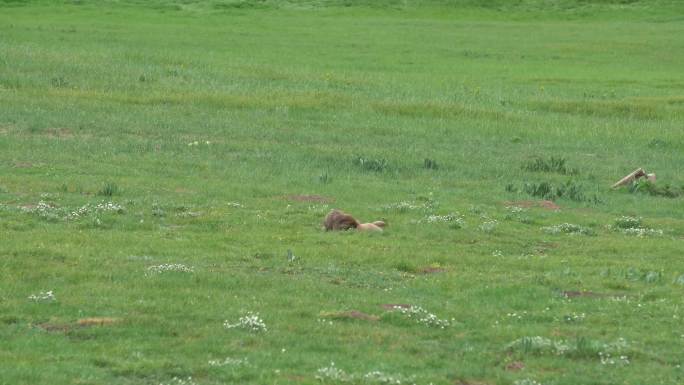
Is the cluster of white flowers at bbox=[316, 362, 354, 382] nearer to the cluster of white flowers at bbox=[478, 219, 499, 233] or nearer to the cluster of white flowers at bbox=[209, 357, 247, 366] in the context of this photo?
the cluster of white flowers at bbox=[209, 357, 247, 366]

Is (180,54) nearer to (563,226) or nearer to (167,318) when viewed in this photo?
(563,226)

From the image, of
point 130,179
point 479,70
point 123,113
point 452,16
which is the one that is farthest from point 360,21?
point 130,179

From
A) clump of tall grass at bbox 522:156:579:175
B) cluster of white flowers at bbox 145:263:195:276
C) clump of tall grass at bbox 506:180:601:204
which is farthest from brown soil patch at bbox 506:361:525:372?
clump of tall grass at bbox 522:156:579:175

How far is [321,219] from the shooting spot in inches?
688

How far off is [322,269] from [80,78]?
866 inches

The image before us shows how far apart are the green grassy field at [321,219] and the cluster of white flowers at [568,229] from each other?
0.05 meters

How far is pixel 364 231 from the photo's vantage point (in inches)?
643

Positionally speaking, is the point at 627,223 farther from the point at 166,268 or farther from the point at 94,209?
the point at 94,209

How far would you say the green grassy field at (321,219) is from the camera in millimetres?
10180

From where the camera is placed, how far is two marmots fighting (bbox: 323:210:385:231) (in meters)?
16.3

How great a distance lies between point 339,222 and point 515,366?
6708mm

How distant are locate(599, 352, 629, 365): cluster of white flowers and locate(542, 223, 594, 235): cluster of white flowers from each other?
716 cm

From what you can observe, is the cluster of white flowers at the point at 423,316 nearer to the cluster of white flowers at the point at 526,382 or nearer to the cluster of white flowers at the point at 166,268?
the cluster of white flowers at the point at 526,382

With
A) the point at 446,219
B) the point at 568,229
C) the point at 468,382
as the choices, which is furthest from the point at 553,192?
the point at 468,382
